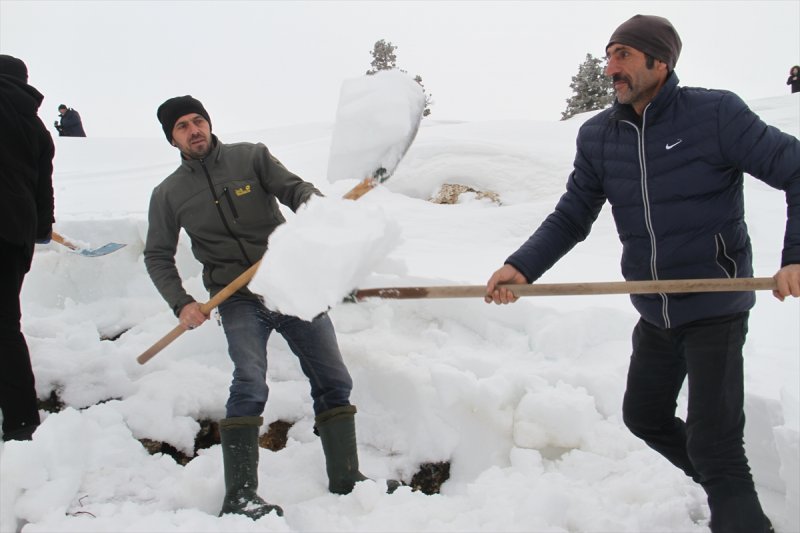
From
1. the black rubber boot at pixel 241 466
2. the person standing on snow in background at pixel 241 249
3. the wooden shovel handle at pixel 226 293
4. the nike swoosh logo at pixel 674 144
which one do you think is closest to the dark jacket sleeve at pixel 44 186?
the person standing on snow in background at pixel 241 249

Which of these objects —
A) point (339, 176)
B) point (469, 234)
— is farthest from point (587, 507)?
point (469, 234)

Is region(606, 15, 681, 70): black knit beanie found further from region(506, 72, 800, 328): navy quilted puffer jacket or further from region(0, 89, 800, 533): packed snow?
region(0, 89, 800, 533): packed snow

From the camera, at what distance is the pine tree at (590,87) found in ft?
85.9

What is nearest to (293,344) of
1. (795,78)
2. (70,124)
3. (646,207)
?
(646,207)

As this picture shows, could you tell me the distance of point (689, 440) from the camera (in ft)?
6.88

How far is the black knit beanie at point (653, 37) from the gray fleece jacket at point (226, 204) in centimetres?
148

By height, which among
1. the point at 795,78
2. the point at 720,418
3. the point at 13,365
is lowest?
the point at 13,365

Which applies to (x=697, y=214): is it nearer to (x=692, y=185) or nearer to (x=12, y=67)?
(x=692, y=185)

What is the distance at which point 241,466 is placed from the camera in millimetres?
2543

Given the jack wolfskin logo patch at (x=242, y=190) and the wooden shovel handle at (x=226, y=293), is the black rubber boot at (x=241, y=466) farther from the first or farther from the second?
the jack wolfskin logo patch at (x=242, y=190)

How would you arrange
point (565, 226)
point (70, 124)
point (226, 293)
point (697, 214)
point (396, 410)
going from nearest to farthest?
point (697, 214) → point (565, 226) → point (226, 293) → point (396, 410) → point (70, 124)

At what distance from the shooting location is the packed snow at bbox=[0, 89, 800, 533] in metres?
2.39

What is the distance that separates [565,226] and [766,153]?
0.79 metres

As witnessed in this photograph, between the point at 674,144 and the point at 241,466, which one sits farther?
the point at 241,466
